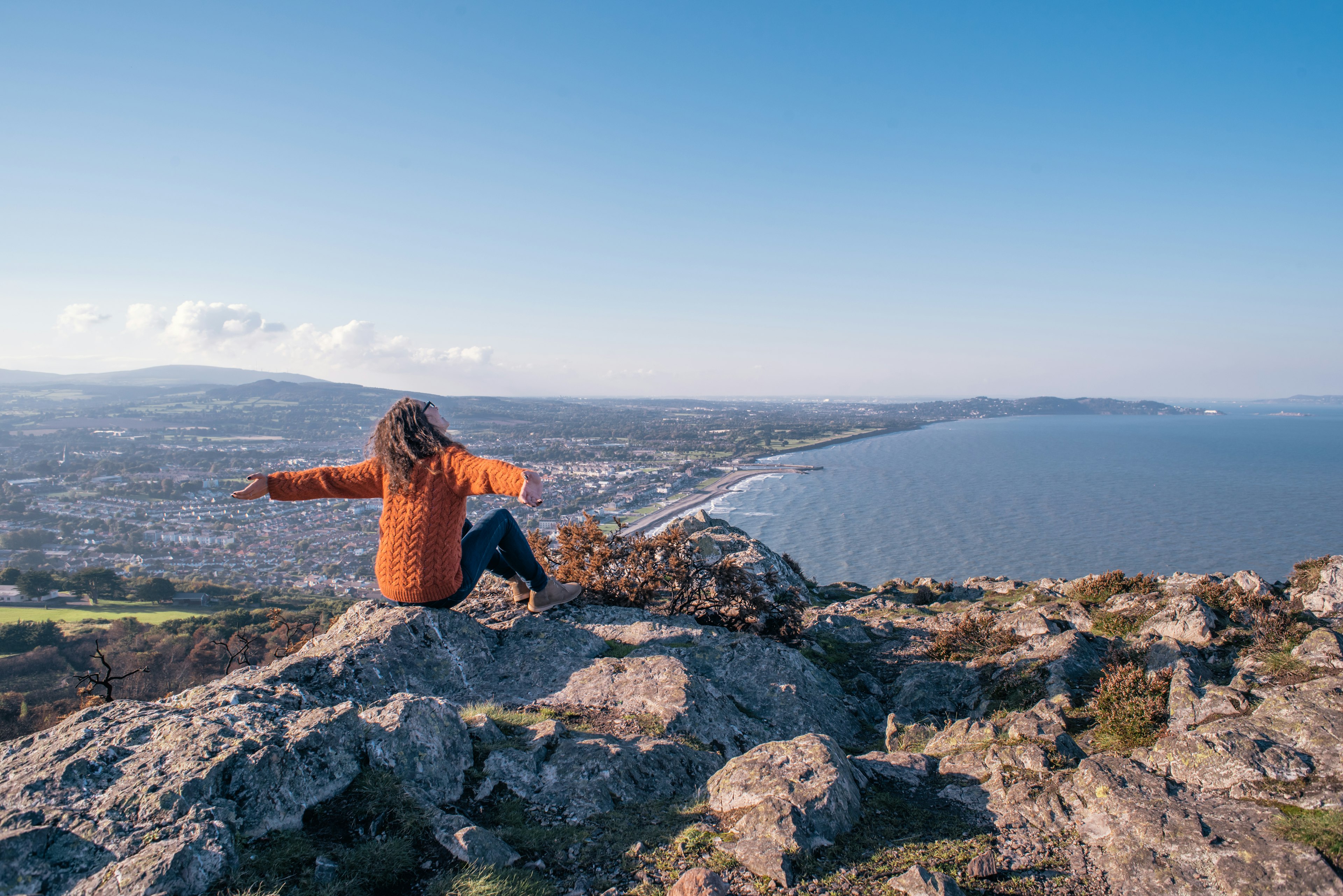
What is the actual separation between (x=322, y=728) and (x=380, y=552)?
98.2 inches

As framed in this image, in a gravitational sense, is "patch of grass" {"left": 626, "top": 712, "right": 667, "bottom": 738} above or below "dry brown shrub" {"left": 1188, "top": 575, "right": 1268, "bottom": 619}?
below

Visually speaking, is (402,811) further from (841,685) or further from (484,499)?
(484,499)

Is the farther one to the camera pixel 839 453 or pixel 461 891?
pixel 839 453

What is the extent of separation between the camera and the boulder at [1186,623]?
8.11 metres

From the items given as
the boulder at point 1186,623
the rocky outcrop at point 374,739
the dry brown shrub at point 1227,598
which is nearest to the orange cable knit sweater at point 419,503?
the rocky outcrop at point 374,739

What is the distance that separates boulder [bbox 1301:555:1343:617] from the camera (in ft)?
30.3

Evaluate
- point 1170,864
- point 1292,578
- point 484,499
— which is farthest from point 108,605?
point 1292,578

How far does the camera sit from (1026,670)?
8.38 metres

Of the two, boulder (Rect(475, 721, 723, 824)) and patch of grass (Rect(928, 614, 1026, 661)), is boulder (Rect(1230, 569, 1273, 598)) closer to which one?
patch of grass (Rect(928, 614, 1026, 661))

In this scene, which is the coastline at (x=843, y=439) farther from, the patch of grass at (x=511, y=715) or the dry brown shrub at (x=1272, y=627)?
the patch of grass at (x=511, y=715)

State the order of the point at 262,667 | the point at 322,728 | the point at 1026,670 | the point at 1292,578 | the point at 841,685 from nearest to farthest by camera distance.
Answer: the point at 322,728 → the point at 262,667 → the point at 1026,670 → the point at 841,685 → the point at 1292,578

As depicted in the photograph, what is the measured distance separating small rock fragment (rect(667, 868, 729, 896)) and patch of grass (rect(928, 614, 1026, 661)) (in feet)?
27.6

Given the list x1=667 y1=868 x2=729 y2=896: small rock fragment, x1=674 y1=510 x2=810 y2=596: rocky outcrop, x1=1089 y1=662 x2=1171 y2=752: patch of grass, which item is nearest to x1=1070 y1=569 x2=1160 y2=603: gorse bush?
x1=1089 y1=662 x2=1171 y2=752: patch of grass

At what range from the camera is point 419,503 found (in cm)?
605
